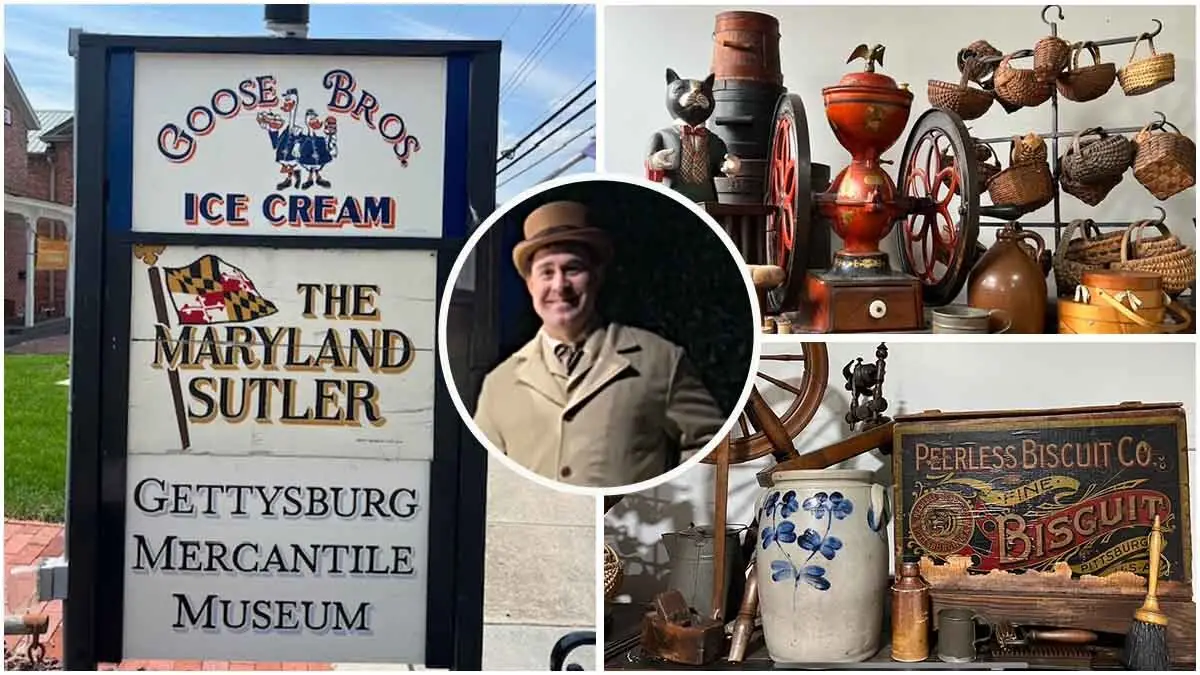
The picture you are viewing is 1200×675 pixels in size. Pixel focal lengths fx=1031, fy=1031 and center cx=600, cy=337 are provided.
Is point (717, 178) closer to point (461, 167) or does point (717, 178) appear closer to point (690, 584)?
point (461, 167)

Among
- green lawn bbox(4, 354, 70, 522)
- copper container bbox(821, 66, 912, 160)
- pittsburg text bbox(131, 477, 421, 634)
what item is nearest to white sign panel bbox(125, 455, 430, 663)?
pittsburg text bbox(131, 477, 421, 634)

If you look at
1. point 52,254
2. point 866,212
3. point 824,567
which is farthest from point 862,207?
point 52,254

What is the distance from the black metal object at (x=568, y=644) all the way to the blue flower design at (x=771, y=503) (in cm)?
29

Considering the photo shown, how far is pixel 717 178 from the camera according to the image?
1.26 meters

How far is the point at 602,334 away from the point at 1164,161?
0.68 meters

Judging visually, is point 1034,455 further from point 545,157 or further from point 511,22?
point 511,22

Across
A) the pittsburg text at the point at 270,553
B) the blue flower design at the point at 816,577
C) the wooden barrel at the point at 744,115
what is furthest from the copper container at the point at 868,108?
the pittsburg text at the point at 270,553

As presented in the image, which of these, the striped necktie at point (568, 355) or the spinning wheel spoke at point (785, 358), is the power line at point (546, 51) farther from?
the spinning wheel spoke at point (785, 358)

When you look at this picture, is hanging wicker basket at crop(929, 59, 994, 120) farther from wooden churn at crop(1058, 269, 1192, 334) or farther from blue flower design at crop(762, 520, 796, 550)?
blue flower design at crop(762, 520, 796, 550)

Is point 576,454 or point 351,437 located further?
point 351,437

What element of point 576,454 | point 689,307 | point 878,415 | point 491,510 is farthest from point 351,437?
point 878,415

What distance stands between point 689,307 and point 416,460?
1.35 ft

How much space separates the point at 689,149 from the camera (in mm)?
1227

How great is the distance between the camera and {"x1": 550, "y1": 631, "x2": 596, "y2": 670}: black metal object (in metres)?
1.34
